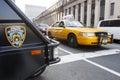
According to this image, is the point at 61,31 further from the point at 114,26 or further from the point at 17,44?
the point at 17,44

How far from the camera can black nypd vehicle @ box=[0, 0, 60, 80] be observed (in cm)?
186

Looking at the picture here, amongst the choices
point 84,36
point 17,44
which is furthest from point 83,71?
point 84,36

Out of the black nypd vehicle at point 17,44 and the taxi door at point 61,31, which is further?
the taxi door at point 61,31

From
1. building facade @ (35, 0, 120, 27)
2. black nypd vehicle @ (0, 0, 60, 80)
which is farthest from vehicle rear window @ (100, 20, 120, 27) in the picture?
building facade @ (35, 0, 120, 27)

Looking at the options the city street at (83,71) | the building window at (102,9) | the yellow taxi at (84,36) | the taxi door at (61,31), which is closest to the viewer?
the city street at (83,71)

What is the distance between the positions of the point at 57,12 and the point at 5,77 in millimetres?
45347

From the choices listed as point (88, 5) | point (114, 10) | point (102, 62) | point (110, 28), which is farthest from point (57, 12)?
point (102, 62)

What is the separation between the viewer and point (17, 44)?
6.51 feet

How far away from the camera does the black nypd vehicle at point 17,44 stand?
6.11 feet

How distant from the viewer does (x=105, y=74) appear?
3539 mm

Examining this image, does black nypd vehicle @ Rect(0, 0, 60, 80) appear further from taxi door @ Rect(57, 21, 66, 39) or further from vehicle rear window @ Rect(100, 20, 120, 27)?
vehicle rear window @ Rect(100, 20, 120, 27)

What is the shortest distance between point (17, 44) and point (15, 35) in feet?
0.44

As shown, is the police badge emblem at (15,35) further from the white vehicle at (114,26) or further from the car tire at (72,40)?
the white vehicle at (114,26)

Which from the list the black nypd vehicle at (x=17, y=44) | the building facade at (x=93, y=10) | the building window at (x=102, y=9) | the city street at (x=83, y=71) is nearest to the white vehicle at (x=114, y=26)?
the city street at (x=83, y=71)
